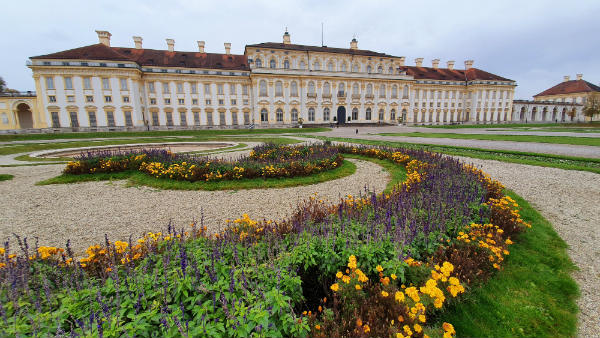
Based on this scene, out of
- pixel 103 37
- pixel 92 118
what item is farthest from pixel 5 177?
pixel 103 37

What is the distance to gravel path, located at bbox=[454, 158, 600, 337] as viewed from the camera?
9.55 ft

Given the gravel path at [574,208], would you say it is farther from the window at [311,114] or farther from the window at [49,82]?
the window at [49,82]

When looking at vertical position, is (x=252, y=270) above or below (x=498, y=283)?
above

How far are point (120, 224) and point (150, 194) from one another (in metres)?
2.03

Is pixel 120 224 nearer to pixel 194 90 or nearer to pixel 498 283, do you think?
pixel 498 283

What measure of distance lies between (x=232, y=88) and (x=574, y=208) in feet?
153

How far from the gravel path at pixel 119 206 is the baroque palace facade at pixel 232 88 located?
37.3 metres

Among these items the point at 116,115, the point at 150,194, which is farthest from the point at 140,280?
the point at 116,115

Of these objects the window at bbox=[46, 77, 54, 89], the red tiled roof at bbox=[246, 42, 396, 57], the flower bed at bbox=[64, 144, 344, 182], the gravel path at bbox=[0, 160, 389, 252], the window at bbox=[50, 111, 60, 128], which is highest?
the red tiled roof at bbox=[246, 42, 396, 57]

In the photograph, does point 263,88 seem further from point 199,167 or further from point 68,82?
point 199,167

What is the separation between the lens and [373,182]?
26.2 feet

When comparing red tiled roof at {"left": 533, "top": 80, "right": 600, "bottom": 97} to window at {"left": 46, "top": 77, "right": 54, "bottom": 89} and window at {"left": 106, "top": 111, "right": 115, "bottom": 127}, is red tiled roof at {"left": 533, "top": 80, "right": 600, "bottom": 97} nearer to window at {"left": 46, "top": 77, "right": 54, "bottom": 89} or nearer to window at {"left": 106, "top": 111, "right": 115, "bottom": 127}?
window at {"left": 106, "top": 111, "right": 115, "bottom": 127}

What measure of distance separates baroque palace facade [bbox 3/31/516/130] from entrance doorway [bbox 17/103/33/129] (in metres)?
0.32

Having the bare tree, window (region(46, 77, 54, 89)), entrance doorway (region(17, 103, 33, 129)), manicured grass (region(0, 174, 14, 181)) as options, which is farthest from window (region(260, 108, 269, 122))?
the bare tree
